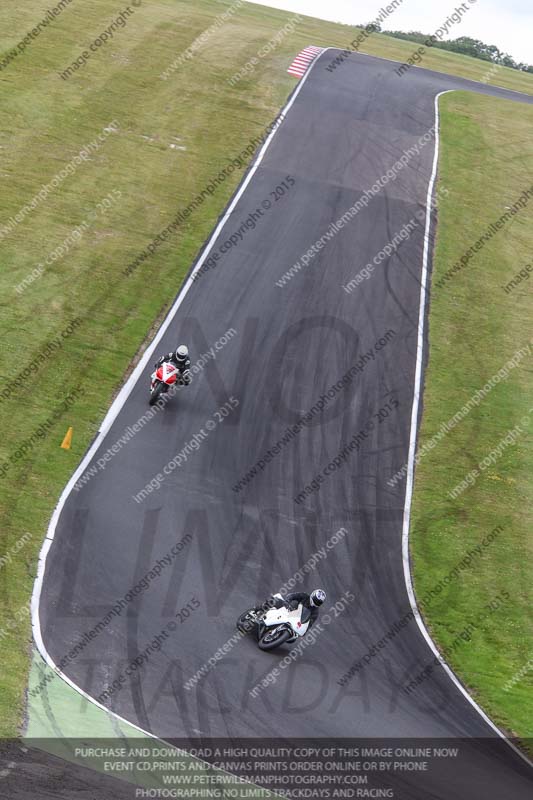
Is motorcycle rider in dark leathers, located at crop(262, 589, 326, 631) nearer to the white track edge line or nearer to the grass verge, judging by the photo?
the white track edge line

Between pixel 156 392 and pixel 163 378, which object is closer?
pixel 163 378

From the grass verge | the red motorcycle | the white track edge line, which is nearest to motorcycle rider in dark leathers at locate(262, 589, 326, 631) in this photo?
the white track edge line

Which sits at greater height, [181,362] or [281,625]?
[181,362]

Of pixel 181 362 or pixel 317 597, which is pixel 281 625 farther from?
pixel 181 362

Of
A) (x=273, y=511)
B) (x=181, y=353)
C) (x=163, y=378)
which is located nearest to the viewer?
(x=273, y=511)

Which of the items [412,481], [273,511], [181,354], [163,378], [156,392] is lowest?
[273,511]

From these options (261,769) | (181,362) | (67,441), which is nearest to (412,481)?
(181,362)
